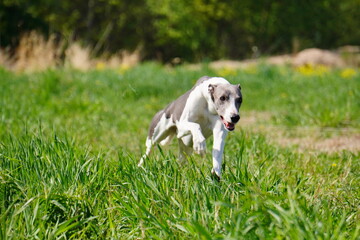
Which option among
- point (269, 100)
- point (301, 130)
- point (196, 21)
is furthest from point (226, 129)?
point (196, 21)

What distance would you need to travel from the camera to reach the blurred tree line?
24562 mm

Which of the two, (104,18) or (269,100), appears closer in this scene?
(269,100)

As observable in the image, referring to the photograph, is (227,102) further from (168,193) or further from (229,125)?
(168,193)

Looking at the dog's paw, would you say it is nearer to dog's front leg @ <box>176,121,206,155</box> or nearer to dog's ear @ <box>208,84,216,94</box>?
dog's front leg @ <box>176,121,206,155</box>

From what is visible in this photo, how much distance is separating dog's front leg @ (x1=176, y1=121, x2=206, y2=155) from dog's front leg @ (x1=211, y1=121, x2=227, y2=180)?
82 mm

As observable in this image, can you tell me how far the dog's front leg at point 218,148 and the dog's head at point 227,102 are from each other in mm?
147

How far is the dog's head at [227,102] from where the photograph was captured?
2.53 meters

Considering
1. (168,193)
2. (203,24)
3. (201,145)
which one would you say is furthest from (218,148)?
(203,24)

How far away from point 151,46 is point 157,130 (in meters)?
23.8

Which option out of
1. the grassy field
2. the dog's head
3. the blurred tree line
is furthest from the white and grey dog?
the blurred tree line

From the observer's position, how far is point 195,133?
8.95ft

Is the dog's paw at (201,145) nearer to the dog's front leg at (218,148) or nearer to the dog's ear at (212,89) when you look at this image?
the dog's front leg at (218,148)

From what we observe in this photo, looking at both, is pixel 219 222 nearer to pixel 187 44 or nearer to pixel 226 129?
pixel 226 129

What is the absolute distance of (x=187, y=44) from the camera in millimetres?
25734
